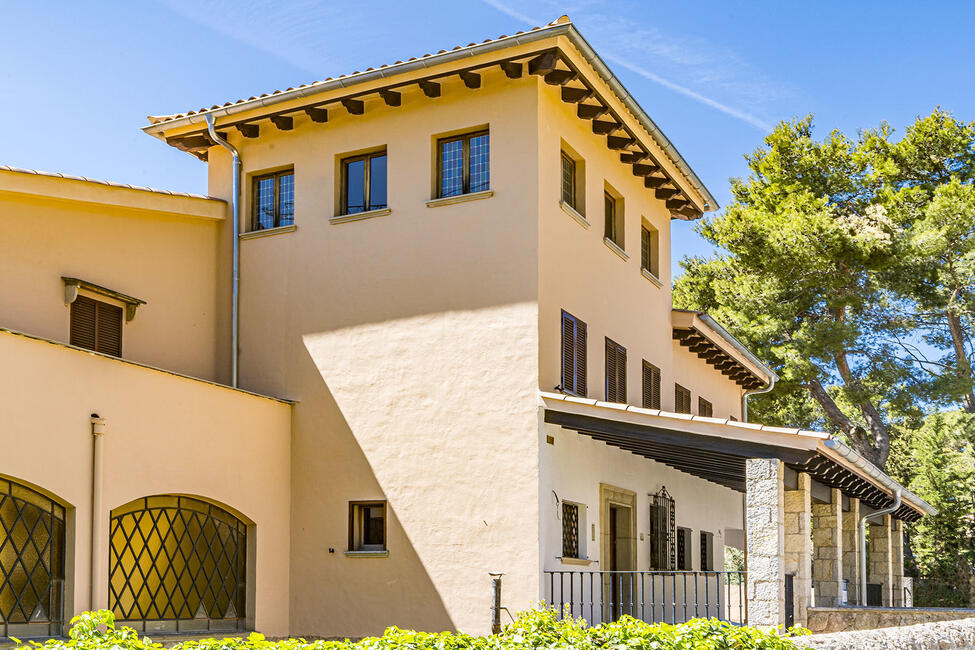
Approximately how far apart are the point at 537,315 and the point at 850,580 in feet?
33.0

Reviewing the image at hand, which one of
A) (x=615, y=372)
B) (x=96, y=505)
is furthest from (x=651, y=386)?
(x=96, y=505)

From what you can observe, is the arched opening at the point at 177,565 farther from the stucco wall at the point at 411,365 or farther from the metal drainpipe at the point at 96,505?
the stucco wall at the point at 411,365

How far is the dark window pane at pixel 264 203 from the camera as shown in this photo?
16.0 meters

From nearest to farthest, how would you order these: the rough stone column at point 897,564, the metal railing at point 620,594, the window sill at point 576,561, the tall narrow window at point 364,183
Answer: the metal railing at point 620,594
the window sill at point 576,561
the tall narrow window at point 364,183
the rough stone column at point 897,564

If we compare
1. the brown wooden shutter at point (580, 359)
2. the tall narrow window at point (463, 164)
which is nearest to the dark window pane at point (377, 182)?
the tall narrow window at point (463, 164)

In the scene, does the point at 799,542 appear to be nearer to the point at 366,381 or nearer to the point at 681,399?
the point at 366,381

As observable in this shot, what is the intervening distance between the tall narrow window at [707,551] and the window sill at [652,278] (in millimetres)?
4937

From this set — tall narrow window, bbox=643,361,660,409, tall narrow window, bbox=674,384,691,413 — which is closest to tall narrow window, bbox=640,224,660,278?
tall narrow window, bbox=643,361,660,409

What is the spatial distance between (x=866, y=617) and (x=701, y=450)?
4.32 m

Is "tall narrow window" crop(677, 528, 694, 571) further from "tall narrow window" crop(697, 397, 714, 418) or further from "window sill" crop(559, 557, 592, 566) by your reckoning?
"window sill" crop(559, 557, 592, 566)

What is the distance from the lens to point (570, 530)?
48.5ft

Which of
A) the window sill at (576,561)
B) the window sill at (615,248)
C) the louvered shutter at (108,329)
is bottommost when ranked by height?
the window sill at (576,561)

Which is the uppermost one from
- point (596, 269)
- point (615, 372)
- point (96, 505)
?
point (596, 269)

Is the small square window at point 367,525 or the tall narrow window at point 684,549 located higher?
the small square window at point 367,525
